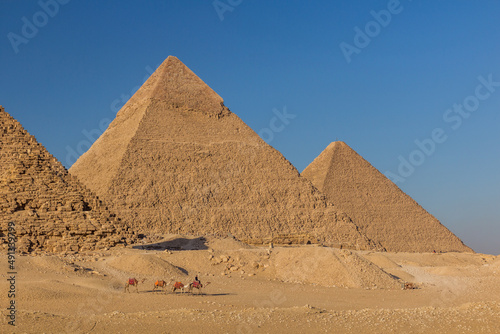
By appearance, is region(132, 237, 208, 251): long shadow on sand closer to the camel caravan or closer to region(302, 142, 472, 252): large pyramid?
the camel caravan

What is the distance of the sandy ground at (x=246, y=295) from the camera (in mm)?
10070

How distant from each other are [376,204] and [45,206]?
50.3 m

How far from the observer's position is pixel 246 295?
16.2 m

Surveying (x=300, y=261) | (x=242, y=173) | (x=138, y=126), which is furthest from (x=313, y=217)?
(x=300, y=261)

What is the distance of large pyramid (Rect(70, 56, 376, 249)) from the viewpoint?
4469cm

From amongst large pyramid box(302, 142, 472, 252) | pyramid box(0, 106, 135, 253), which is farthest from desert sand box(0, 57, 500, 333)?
large pyramid box(302, 142, 472, 252)

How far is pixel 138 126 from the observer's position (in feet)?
165

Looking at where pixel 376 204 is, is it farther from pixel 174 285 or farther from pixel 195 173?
pixel 174 285

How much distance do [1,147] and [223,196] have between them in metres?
25.3

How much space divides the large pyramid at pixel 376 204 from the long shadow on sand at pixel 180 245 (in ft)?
116

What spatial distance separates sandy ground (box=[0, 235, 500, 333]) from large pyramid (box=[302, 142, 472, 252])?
3589 centimetres

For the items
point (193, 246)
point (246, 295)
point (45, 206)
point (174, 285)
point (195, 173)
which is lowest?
point (246, 295)

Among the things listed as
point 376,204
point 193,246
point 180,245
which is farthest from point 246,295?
point 376,204

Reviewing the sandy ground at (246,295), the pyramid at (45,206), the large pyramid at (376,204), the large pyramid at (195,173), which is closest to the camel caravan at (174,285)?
the sandy ground at (246,295)
